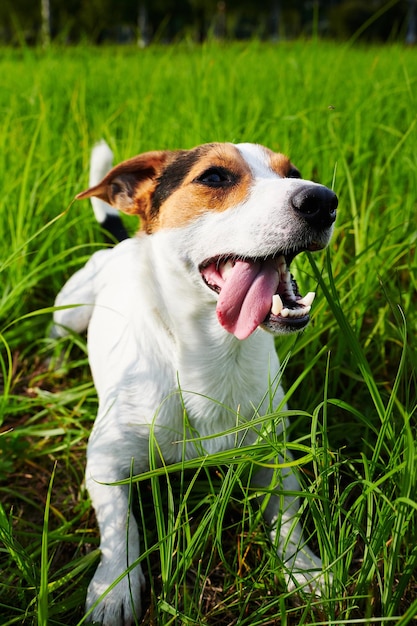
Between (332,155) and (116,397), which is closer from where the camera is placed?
(116,397)

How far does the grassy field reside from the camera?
4.93 feet

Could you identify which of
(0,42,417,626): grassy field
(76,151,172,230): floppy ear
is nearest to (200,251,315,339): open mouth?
(0,42,417,626): grassy field

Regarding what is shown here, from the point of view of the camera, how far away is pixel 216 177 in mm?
1990

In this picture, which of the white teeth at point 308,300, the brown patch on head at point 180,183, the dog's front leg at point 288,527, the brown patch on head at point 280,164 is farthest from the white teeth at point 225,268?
the dog's front leg at point 288,527

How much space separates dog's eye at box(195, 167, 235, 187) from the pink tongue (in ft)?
1.02

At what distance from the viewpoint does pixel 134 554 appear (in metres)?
1.82

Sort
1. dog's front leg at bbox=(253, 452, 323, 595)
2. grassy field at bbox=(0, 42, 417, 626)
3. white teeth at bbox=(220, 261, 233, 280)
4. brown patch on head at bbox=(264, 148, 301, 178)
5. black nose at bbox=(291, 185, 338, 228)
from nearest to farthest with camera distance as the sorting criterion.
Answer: grassy field at bbox=(0, 42, 417, 626)
black nose at bbox=(291, 185, 338, 228)
dog's front leg at bbox=(253, 452, 323, 595)
white teeth at bbox=(220, 261, 233, 280)
brown patch on head at bbox=(264, 148, 301, 178)

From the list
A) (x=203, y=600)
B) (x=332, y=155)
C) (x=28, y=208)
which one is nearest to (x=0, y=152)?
(x=28, y=208)

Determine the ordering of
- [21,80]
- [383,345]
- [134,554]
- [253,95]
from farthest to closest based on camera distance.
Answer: [21,80]
[253,95]
[383,345]
[134,554]

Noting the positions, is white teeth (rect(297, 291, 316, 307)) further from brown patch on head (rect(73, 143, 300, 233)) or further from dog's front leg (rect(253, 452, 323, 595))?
dog's front leg (rect(253, 452, 323, 595))

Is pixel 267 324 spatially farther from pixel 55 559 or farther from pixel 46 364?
pixel 46 364

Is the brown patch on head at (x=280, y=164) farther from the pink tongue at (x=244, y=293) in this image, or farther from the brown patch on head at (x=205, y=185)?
the pink tongue at (x=244, y=293)

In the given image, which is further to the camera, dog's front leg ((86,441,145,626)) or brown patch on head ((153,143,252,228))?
brown patch on head ((153,143,252,228))

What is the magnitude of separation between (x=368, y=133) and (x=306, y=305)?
226 cm
